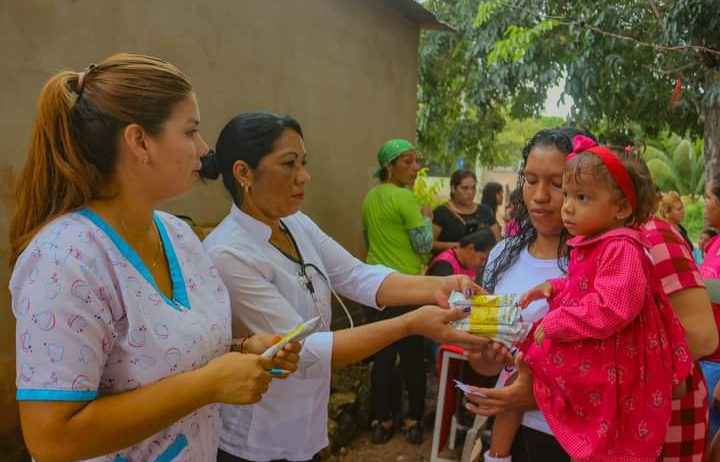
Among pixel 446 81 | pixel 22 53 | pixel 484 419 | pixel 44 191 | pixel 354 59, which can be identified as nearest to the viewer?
pixel 44 191

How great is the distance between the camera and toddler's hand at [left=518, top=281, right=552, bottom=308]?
78.8 inches

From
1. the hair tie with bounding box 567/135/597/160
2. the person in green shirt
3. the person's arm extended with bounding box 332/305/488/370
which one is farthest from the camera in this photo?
the person in green shirt

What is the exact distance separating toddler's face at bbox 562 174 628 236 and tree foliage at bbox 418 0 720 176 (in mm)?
4884

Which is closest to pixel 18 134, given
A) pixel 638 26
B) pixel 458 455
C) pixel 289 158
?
pixel 289 158

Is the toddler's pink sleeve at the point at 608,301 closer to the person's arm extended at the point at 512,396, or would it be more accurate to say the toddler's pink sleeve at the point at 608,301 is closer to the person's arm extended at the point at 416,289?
the person's arm extended at the point at 512,396

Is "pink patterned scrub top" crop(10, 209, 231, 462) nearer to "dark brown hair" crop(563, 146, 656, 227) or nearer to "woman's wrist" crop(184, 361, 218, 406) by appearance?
"woman's wrist" crop(184, 361, 218, 406)

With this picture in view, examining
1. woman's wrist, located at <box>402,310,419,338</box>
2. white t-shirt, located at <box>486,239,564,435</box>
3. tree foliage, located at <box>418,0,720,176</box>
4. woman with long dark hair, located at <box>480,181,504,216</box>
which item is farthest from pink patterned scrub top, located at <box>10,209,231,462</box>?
woman with long dark hair, located at <box>480,181,504,216</box>

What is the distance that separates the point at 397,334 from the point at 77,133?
3.74ft

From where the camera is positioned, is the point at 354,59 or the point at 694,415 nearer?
the point at 694,415

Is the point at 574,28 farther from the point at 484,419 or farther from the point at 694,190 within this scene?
the point at 694,190

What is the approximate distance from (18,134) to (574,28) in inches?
288

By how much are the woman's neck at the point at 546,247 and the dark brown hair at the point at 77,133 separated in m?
1.51

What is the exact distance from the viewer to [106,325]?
1.29 metres

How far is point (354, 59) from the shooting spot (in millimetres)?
6254
